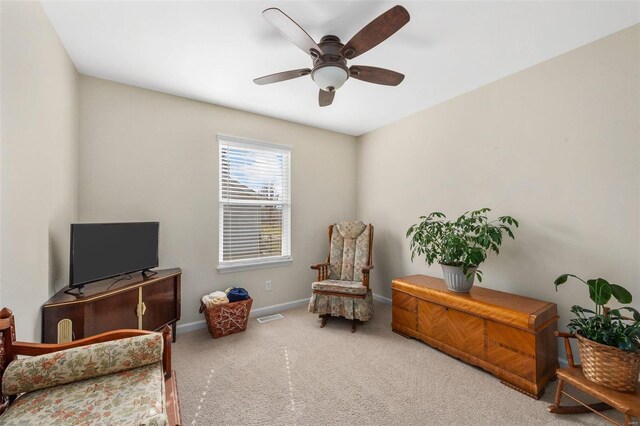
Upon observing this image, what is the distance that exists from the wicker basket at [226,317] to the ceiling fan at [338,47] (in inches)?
85.7

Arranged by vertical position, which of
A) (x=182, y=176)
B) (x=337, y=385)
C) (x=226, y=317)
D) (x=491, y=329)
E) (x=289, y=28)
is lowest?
(x=337, y=385)

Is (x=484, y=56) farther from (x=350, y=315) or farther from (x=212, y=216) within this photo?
(x=212, y=216)

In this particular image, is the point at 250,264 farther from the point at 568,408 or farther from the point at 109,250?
the point at 568,408

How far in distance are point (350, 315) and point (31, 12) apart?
11.1 feet

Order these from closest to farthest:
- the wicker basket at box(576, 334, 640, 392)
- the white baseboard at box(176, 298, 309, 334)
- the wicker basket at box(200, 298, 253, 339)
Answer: the wicker basket at box(576, 334, 640, 392), the wicker basket at box(200, 298, 253, 339), the white baseboard at box(176, 298, 309, 334)

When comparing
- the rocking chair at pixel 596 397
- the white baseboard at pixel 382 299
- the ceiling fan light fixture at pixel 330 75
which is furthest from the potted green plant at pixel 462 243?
the ceiling fan light fixture at pixel 330 75

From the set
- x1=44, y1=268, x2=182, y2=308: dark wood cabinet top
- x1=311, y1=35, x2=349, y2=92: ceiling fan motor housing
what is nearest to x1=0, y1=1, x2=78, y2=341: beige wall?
x1=44, y1=268, x2=182, y2=308: dark wood cabinet top

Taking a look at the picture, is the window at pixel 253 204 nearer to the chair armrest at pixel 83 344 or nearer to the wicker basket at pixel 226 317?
the wicker basket at pixel 226 317

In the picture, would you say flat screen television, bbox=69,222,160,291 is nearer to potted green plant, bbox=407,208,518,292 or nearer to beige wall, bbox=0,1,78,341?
beige wall, bbox=0,1,78,341

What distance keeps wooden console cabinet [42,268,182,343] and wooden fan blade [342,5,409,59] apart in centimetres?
245

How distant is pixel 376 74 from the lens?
1.96 m

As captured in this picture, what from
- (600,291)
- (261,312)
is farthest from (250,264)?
(600,291)

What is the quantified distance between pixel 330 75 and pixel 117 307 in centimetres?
238

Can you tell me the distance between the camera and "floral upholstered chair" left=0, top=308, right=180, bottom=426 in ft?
3.33
